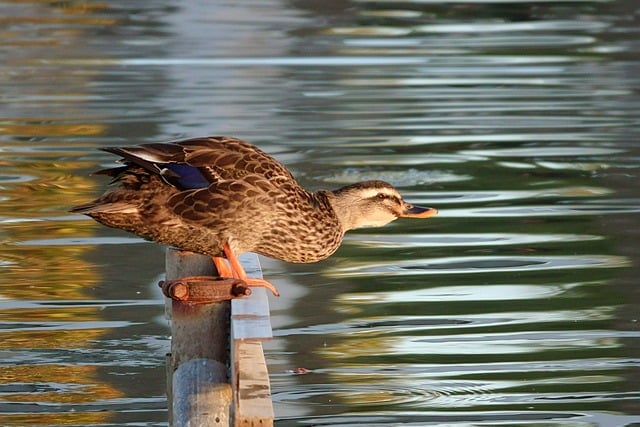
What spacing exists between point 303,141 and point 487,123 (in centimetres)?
201

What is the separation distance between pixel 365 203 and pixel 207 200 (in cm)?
102

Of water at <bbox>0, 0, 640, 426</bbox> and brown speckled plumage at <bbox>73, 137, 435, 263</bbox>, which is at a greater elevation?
brown speckled plumage at <bbox>73, 137, 435, 263</bbox>

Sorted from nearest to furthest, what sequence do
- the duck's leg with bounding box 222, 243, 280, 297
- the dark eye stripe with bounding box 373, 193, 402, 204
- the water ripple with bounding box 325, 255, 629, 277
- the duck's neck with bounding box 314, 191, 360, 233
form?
the duck's leg with bounding box 222, 243, 280, 297
the duck's neck with bounding box 314, 191, 360, 233
the dark eye stripe with bounding box 373, 193, 402, 204
the water ripple with bounding box 325, 255, 629, 277

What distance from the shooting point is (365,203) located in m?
6.93

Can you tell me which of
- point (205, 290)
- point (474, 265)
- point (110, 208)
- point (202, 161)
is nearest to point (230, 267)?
point (202, 161)

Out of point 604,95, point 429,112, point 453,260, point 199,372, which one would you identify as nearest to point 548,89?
point 604,95

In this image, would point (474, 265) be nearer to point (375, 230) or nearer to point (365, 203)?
point (375, 230)

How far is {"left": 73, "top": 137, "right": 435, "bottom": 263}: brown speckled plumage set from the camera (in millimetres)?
6109

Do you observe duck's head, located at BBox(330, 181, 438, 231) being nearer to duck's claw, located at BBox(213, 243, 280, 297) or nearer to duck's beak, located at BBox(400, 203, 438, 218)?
duck's beak, located at BBox(400, 203, 438, 218)

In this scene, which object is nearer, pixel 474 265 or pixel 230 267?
pixel 230 267

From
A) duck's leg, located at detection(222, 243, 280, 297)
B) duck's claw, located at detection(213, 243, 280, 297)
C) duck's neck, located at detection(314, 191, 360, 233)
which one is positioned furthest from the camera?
duck's neck, located at detection(314, 191, 360, 233)

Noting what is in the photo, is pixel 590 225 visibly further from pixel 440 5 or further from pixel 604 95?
pixel 440 5

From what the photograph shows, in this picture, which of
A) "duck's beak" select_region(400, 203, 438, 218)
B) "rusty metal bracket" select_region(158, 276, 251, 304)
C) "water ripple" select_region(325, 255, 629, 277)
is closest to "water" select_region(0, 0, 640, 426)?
"water ripple" select_region(325, 255, 629, 277)

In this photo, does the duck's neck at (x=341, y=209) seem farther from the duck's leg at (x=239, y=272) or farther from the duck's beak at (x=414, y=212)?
the duck's leg at (x=239, y=272)
